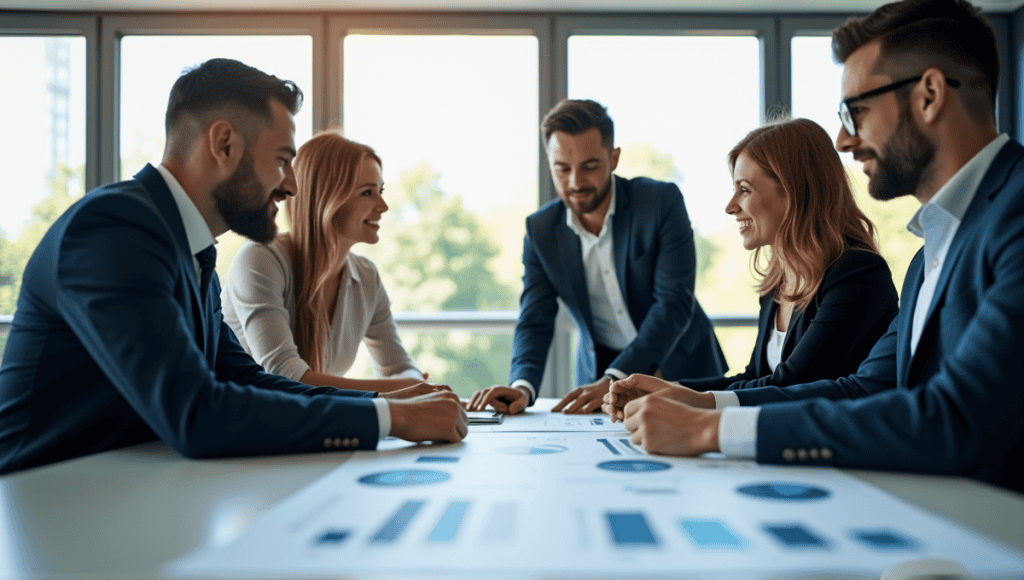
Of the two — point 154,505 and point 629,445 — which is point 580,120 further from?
point 154,505

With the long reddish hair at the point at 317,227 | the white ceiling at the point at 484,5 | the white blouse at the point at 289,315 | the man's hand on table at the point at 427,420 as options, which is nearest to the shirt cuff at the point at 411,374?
the white blouse at the point at 289,315

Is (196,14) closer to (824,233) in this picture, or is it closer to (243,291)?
(243,291)

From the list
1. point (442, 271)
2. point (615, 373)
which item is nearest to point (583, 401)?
point (615, 373)

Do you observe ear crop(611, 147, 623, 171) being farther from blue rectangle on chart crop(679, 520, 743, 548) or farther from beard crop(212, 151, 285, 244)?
blue rectangle on chart crop(679, 520, 743, 548)

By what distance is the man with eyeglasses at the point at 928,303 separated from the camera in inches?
41.2

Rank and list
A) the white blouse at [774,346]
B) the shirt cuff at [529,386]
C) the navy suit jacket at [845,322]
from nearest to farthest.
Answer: the navy suit jacket at [845,322], the white blouse at [774,346], the shirt cuff at [529,386]

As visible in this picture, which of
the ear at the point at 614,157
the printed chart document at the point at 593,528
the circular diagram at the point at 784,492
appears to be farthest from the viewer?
the ear at the point at 614,157

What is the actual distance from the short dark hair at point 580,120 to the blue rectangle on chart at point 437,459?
1.92 metres

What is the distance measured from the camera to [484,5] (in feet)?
14.4

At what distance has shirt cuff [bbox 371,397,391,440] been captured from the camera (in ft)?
4.40

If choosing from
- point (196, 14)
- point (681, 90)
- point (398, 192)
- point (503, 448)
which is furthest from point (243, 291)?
point (681, 90)

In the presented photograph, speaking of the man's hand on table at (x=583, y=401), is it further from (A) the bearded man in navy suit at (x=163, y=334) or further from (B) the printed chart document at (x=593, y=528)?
(B) the printed chart document at (x=593, y=528)

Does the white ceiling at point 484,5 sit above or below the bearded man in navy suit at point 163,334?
above

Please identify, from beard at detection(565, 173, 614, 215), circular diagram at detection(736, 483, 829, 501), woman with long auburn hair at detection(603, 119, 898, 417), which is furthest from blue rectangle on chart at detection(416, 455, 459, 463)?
beard at detection(565, 173, 614, 215)
